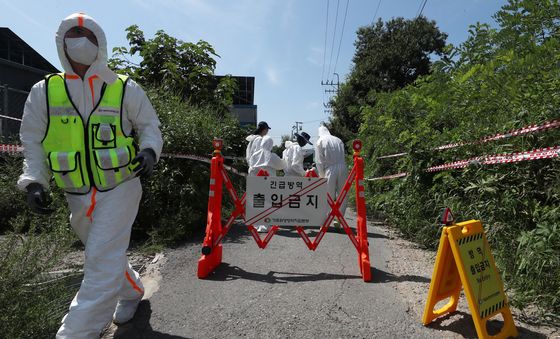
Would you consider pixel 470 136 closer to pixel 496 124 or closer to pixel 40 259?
pixel 496 124

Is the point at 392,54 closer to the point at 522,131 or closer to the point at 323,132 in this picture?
the point at 323,132

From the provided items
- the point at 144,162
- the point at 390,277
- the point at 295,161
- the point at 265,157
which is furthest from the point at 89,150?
the point at 295,161

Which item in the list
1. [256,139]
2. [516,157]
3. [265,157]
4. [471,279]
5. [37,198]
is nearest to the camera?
[37,198]

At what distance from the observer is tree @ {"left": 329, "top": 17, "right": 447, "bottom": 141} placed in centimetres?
2634

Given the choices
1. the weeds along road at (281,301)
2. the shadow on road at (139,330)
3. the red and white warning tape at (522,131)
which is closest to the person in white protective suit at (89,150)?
the shadow on road at (139,330)

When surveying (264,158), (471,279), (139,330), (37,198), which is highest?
(264,158)

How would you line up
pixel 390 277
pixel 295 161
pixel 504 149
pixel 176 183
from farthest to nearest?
pixel 295 161, pixel 176 183, pixel 390 277, pixel 504 149

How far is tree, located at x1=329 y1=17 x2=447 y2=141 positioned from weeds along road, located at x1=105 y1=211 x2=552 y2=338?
2109cm

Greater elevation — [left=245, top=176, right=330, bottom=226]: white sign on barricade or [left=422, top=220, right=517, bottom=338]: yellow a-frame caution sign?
[left=245, top=176, right=330, bottom=226]: white sign on barricade

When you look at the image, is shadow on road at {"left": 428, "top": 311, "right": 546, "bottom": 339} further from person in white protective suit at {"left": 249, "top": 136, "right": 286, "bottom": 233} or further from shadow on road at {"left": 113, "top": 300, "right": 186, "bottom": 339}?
person in white protective suit at {"left": 249, "top": 136, "right": 286, "bottom": 233}

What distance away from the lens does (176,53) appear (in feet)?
33.5

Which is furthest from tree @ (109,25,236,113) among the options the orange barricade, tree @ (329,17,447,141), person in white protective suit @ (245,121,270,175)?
tree @ (329,17,447,141)

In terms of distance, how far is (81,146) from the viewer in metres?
2.70

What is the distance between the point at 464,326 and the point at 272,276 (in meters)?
1.99
